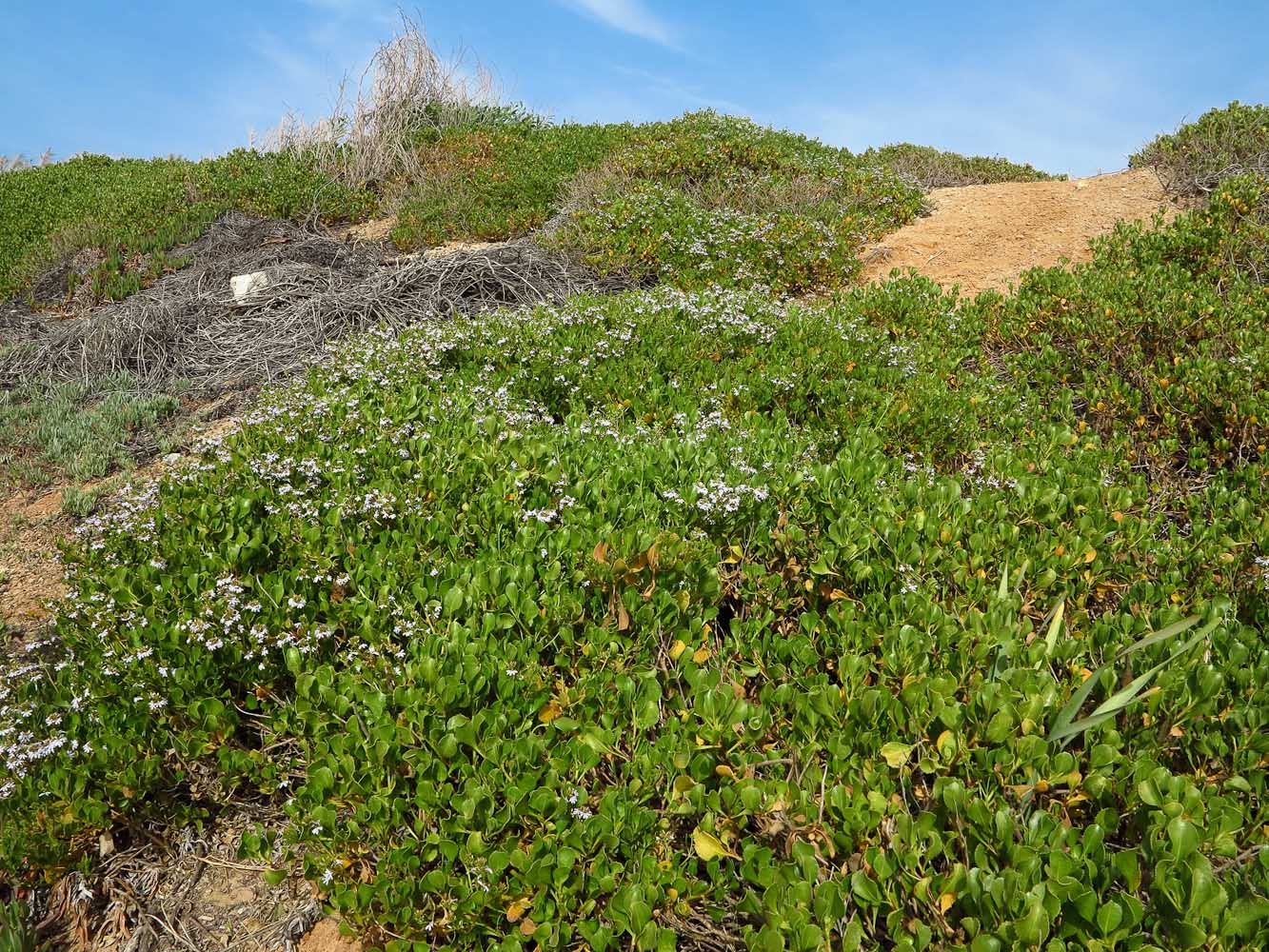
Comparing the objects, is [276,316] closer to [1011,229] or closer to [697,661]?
[697,661]

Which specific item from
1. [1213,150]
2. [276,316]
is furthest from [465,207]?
[1213,150]

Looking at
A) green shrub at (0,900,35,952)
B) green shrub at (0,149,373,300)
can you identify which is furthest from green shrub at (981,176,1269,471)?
green shrub at (0,149,373,300)

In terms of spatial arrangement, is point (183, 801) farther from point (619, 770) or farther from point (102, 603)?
point (619, 770)

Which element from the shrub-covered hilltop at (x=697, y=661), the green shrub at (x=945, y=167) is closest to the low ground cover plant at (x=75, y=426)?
the shrub-covered hilltop at (x=697, y=661)

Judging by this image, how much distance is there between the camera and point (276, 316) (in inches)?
378

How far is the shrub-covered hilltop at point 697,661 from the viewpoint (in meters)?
2.46

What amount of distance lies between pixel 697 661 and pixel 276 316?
822 centimetres

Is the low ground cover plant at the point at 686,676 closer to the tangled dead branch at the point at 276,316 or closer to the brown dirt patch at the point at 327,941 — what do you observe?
the brown dirt patch at the point at 327,941

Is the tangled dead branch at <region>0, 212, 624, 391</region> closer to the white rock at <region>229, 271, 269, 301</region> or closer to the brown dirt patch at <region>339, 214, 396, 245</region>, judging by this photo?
the white rock at <region>229, 271, 269, 301</region>

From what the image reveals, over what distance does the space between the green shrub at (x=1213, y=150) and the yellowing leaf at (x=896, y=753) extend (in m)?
11.2

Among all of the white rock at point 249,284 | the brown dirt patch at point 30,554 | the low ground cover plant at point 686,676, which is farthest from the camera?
the white rock at point 249,284

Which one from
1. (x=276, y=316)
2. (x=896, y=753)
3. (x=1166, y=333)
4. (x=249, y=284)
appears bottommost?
(x=896, y=753)

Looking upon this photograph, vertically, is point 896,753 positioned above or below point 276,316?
below

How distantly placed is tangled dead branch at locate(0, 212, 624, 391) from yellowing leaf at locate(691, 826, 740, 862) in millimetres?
7050
